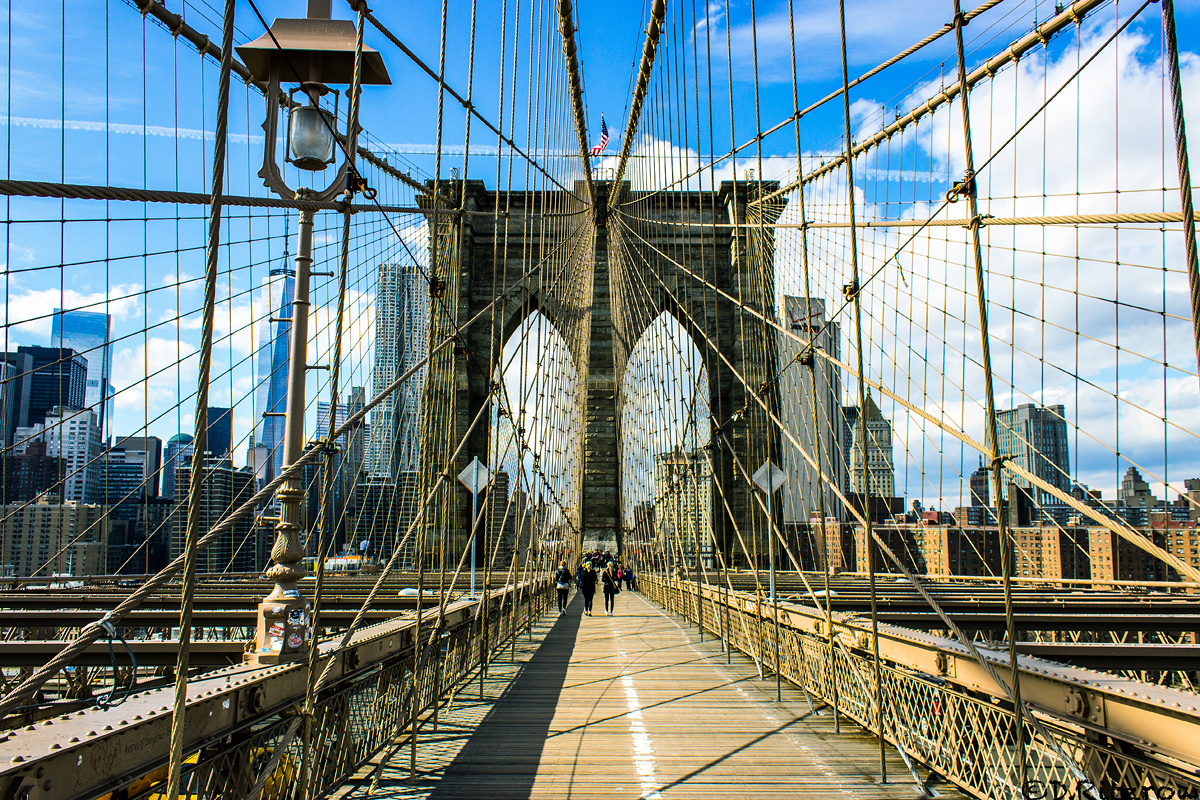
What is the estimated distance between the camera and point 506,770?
3623 mm

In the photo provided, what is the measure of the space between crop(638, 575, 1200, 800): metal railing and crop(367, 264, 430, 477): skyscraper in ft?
40.7

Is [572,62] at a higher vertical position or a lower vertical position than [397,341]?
higher

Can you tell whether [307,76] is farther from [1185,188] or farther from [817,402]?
[817,402]

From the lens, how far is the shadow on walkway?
335cm

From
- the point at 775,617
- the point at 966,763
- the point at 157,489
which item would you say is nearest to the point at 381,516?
the point at 157,489

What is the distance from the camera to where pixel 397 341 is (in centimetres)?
2066

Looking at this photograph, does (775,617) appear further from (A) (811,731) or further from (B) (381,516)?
(B) (381,516)

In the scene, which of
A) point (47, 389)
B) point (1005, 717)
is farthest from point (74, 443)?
point (1005, 717)

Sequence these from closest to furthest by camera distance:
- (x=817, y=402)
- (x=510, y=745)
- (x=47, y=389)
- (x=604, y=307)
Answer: (x=510, y=745) → (x=817, y=402) → (x=47, y=389) → (x=604, y=307)

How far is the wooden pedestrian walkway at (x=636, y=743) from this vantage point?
3.35 meters

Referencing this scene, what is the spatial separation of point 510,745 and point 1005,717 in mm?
2382

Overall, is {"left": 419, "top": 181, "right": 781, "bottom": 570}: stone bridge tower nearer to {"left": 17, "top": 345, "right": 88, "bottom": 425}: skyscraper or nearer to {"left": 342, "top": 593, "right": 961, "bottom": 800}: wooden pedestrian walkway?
{"left": 17, "top": 345, "right": 88, "bottom": 425}: skyscraper

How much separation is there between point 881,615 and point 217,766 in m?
5.48

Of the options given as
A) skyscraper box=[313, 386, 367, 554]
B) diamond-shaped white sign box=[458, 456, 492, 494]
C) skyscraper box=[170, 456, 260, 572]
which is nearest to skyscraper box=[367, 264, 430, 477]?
skyscraper box=[313, 386, 367, 554]
